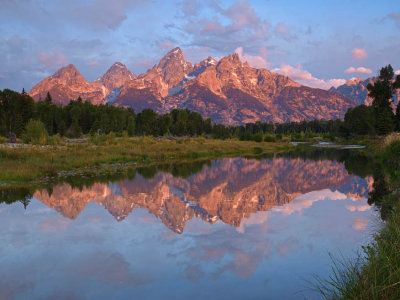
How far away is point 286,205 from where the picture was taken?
55.7 feet

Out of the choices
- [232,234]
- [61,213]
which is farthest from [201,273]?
[61,213]

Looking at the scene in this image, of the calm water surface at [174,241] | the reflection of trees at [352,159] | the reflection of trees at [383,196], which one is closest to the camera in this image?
the calm water surface at [174,241]

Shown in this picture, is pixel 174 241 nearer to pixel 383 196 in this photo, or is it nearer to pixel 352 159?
pixel 383 196

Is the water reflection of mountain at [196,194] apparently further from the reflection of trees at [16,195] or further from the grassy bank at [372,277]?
the grassy bank at [372,277]

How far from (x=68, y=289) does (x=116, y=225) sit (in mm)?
5610

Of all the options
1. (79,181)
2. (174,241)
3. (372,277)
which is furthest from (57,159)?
(372,277)

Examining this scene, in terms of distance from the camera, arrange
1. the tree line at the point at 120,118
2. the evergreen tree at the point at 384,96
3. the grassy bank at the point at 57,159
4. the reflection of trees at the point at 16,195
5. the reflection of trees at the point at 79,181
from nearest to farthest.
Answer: the reflection of trees at the point at 16,195 < the reflection of trees at the point at 79,181 < the grassy bank at the point at 57,159 < the tree line at the point at 120,118 < the evergreen tree at the point at 384,96

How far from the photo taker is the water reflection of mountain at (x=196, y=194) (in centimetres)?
1512

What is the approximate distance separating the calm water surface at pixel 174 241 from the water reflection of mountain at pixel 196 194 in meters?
0.06

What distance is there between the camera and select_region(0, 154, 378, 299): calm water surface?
25.2ft

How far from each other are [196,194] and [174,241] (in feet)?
28.6

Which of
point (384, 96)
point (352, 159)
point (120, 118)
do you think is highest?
point (384, 96)

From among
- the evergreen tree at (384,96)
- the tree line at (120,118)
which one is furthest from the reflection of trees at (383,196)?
the tree line at (120,118)

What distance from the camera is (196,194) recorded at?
19.7 m
